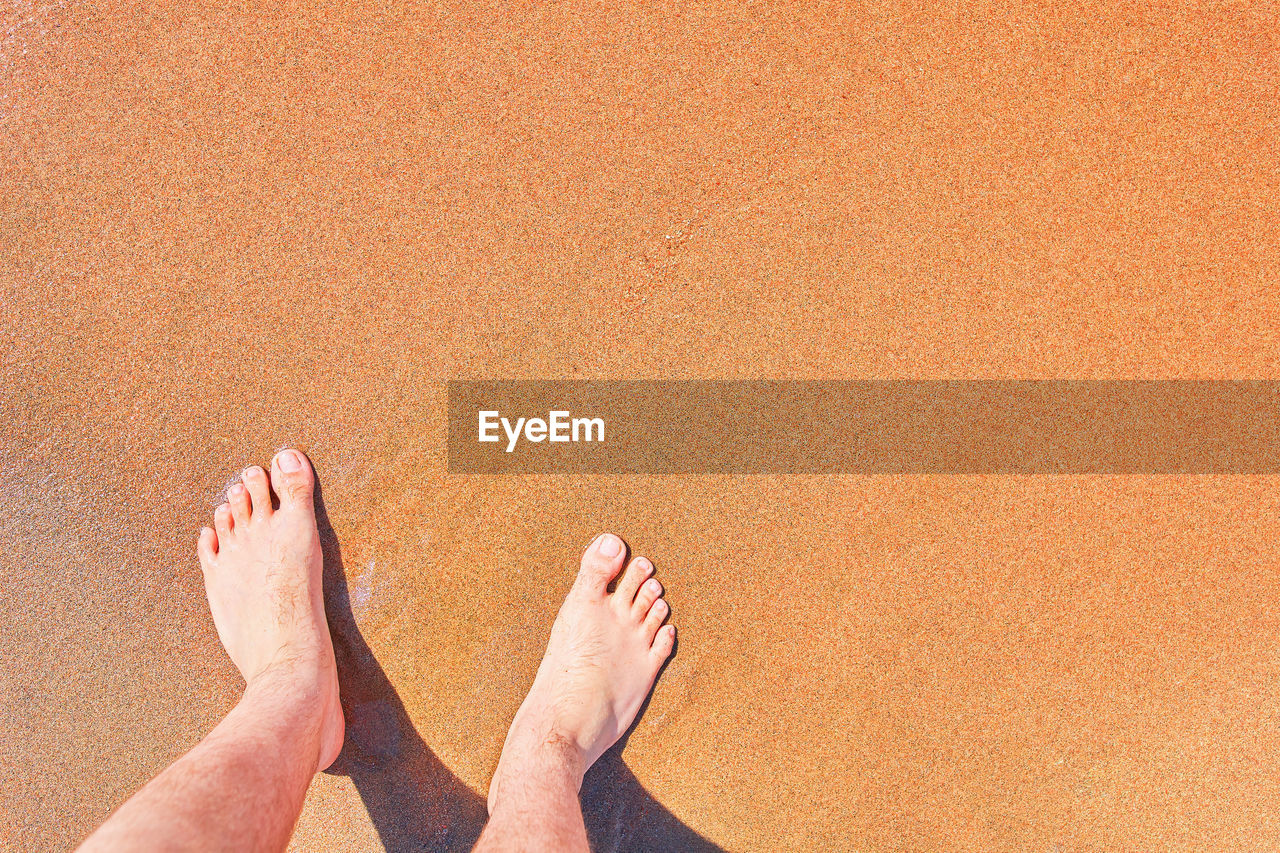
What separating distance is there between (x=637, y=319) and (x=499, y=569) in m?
0.80

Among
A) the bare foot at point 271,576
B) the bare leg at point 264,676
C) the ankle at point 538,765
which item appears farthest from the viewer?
the bare foot at point 271,576

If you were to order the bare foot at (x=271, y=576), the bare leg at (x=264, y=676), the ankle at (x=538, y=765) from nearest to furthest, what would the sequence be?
the bare leg at (x=264, y=676), the ankle at (x=538, y=765), the bare foot at (x=271, y=576)

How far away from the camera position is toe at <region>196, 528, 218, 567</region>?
1970mm

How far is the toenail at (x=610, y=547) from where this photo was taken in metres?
1.97

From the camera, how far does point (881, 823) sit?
197 centimetres

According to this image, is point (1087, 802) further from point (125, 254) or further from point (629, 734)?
point (125, 254)

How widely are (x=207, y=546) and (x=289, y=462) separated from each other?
0.33m

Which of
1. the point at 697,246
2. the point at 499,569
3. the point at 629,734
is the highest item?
the point at 697,246

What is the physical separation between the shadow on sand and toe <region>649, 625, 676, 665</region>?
0.28 meters

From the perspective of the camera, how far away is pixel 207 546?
1976 mm

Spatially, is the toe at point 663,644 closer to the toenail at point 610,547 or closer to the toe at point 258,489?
the toenail at point 610,547

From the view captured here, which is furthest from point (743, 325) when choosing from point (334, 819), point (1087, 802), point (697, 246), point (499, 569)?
point (334, 819)

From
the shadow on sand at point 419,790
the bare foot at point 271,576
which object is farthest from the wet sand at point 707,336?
the bare foot at point 271,576

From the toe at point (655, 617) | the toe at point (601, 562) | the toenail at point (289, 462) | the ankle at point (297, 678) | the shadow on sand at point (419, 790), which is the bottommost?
the shadow on sand at point (419, 790)
